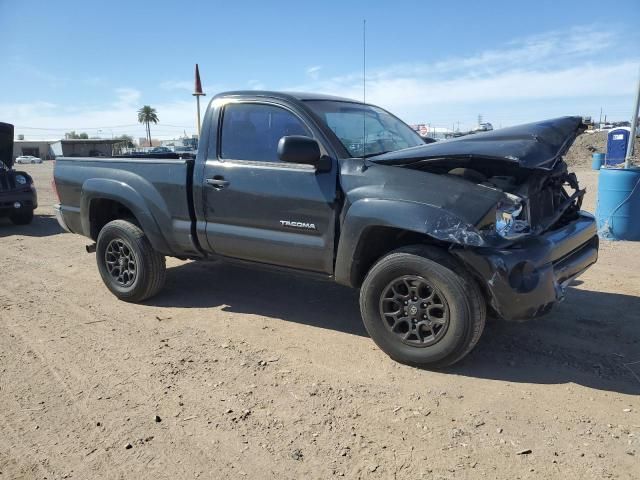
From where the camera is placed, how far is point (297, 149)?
3611mm

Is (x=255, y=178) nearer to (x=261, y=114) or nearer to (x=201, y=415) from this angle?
(x=261, y=114)

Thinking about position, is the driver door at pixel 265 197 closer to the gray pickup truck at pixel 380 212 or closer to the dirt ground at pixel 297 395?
the gray pickup truck at pixel 380 212

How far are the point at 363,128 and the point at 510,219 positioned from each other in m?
1.63

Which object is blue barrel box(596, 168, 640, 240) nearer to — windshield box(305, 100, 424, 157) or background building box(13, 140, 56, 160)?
windshield box(305, 100, 424, 157)

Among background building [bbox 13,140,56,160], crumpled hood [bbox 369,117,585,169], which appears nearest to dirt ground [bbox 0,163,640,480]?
crumpled hood [bbox 369,117,585,169]

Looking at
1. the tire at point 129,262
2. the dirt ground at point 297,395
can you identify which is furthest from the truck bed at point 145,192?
the dirt ground at point 297,395

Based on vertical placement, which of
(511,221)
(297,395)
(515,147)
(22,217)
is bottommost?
(297,395)

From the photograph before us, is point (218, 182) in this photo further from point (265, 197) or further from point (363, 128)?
point (363, 128)

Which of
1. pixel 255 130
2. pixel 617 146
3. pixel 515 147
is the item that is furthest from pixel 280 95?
pixel 617 146

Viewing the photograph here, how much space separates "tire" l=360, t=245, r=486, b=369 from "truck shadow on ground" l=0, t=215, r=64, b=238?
304 inches

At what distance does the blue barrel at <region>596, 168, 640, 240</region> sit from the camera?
722cm

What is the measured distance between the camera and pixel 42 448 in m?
2.76

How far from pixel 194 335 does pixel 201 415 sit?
52.2 inches

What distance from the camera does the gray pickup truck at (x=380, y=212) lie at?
10.7ft
